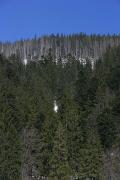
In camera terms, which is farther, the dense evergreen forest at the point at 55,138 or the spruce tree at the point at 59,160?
the dense evergreen forest at the point at 55,138

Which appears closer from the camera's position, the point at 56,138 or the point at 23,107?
the point at 56,138

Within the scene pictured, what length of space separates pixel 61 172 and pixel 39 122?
65.9 feet

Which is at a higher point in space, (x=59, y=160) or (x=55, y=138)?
(x=55, y=138)

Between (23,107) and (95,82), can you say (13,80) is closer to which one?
(95,82)

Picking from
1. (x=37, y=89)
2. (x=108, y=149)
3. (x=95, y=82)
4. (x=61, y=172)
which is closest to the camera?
(x=61, y=172)

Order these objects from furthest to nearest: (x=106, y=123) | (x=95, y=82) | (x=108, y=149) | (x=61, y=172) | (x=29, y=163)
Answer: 1. (x=95, y=82)
2. (x=106, y=123)
3. (x=108, y=149)
4. (x=29, y=163)
5. (x=61, y=172)

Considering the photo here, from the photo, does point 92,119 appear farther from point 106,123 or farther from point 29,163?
point 29,163

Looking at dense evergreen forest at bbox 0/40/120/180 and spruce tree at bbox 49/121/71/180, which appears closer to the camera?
spruce tree at bbox 49/121/71/180

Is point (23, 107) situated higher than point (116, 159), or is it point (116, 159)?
point (23, 107)

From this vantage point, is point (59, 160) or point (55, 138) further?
point (55, 138)

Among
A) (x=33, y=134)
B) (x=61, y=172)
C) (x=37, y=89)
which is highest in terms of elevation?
(x=37, y=89)

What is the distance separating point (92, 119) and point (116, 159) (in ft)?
58.9

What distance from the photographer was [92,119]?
3625 inches

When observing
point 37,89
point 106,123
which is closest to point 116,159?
point 106,123
